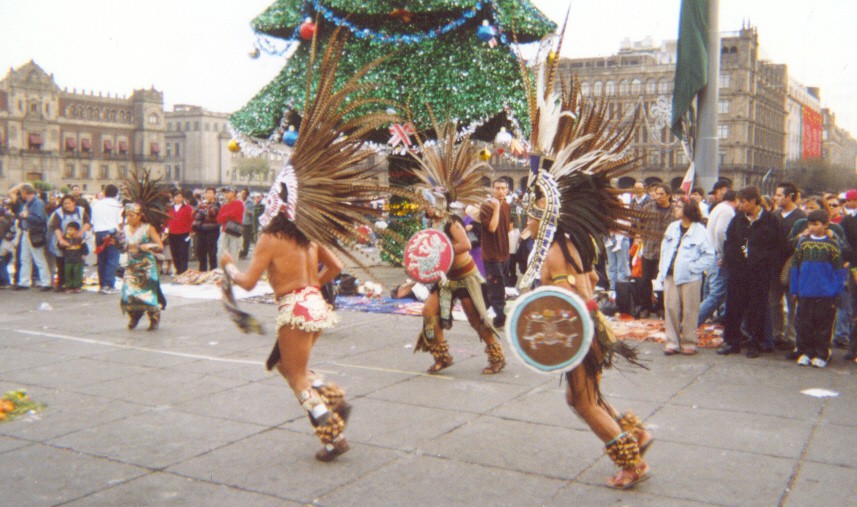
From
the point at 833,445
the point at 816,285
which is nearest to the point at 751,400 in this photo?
the point at 833,445

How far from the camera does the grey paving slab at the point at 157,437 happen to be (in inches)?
203

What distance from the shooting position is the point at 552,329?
4406mm

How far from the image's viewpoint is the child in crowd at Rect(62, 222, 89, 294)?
44.5ft

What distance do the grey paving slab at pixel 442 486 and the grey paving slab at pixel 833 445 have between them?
5.96ft

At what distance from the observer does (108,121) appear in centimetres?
10031

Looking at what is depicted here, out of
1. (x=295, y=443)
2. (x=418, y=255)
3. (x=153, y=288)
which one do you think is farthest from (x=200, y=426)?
(x=153, y=288)

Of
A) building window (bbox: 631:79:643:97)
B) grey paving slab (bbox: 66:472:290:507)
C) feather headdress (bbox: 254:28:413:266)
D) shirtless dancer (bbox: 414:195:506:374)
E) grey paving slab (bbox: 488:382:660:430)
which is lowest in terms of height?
grey paving slab (bbox: 66:472:290:507)

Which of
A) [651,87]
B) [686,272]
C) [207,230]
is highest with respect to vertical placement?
[651,87]

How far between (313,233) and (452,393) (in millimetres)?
2217

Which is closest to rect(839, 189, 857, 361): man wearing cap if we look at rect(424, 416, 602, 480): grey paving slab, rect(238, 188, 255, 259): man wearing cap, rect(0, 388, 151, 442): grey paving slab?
rect(424, 416, 602, 480): grey paving slab

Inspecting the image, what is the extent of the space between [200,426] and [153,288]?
15.4 feet

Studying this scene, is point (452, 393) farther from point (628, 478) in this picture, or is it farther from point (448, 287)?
point (628, 478)

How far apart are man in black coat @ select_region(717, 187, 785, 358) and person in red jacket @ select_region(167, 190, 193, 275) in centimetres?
1076

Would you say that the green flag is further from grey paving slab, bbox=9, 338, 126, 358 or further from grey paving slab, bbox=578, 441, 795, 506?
grey paving slab, bbox=9, 338, 126, 358
